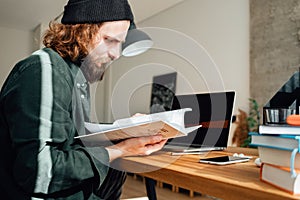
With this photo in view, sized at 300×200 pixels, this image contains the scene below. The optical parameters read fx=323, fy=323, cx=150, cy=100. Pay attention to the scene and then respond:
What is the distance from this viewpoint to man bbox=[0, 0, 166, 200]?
794mm

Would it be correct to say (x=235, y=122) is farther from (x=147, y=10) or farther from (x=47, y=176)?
(x=47, y=176)

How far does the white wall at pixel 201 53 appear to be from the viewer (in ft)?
13.0

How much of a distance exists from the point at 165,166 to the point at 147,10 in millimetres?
4913

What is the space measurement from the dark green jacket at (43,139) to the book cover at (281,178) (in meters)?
0.42

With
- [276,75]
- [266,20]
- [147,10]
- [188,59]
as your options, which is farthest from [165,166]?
[147,10]

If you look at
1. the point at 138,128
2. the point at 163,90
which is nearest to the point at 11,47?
the point at 163,90

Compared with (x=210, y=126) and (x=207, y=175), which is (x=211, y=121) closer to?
(x=210, y=126)

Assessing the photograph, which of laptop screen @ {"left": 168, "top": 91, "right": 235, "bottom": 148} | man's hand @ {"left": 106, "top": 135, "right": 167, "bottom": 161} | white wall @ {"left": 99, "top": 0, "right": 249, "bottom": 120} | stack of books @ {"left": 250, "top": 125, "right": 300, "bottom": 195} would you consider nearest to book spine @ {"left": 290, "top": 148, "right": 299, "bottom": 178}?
stack of books @ {"left": 250, "top": 125, "right": 300, "bottom": 195}

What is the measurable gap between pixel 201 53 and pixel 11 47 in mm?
4033

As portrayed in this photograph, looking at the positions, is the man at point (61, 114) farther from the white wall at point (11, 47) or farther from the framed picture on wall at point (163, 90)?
the white wall at point (11, 47)

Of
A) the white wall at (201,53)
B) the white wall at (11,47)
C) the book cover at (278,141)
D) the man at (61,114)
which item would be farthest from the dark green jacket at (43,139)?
the white wall at (11,47)

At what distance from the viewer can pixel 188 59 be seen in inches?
174

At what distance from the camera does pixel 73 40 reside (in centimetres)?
99

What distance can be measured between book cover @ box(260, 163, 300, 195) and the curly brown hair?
2.01ft
